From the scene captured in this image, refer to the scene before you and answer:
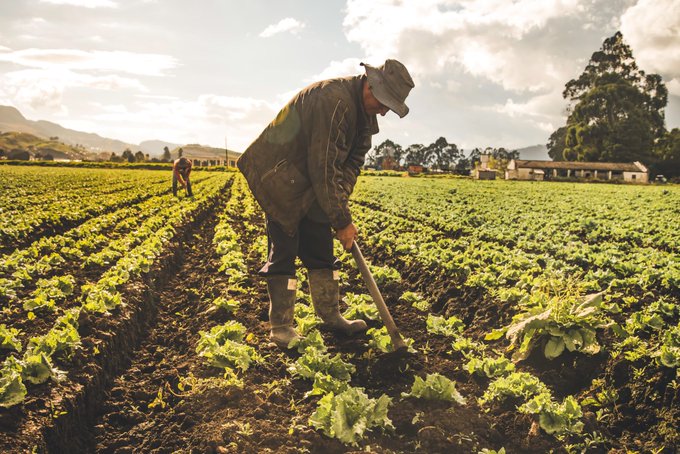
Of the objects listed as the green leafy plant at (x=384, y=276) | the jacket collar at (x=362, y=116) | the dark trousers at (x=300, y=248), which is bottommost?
the green leafy plant at (x=384, y=276)

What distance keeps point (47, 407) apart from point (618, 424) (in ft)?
13.2

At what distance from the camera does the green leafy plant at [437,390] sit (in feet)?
11.9

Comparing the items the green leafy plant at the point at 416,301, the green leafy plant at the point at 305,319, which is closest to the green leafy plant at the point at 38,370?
the green leafy plant at the point at 305,319

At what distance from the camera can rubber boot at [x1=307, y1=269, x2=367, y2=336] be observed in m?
5.02

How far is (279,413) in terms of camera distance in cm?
359

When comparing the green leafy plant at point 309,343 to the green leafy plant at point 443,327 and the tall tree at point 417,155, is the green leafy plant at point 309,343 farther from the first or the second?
the tall tree at point 417,155

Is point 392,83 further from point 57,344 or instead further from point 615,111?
point 615,111

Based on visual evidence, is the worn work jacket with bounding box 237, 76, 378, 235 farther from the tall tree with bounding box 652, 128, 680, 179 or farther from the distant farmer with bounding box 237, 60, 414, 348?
the tall tree with bounding box 652, 128, 680, 179

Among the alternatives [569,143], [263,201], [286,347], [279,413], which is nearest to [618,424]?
[279,413]

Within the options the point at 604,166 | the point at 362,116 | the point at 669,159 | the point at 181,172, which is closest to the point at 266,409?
the point at 362,116

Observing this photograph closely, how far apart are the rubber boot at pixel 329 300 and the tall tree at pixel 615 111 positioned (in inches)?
3195

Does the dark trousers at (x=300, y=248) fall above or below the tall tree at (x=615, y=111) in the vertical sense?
below

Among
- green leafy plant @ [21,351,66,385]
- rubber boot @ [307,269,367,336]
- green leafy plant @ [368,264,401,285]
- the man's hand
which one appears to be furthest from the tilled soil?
green leafy plant @ [368,264,401,285]

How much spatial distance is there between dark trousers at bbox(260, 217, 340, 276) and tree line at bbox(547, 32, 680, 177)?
8137 cm
